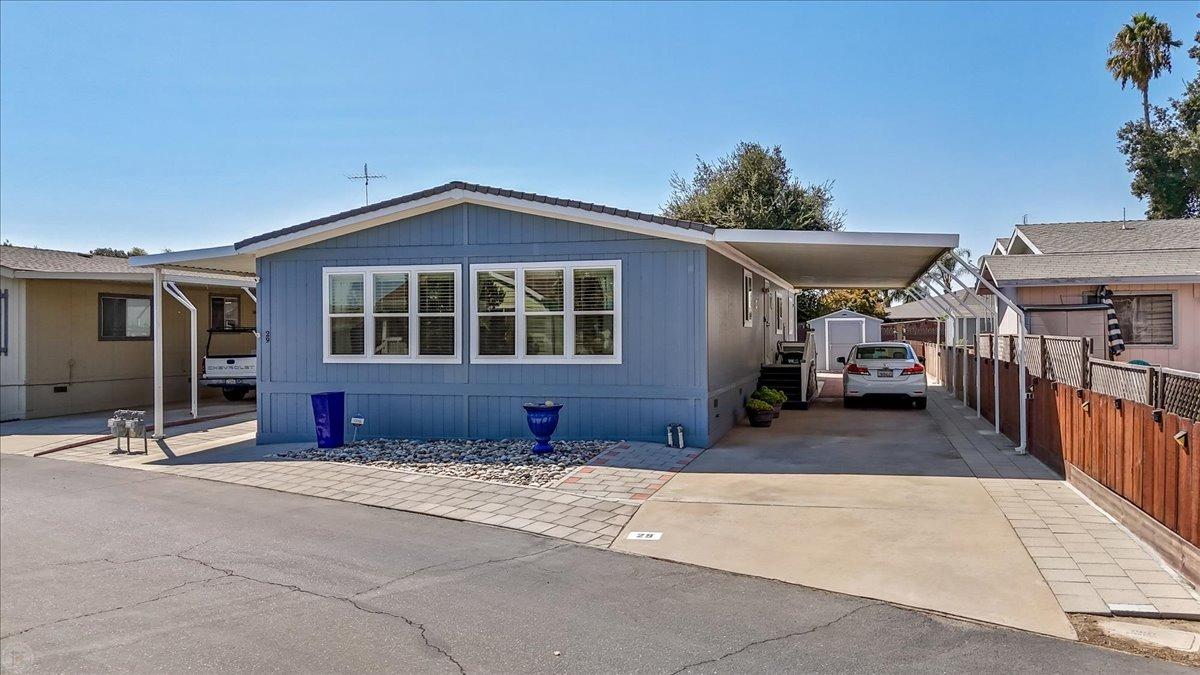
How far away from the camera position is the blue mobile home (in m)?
10.5

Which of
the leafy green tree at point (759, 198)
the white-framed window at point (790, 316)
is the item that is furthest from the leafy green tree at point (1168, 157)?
the white-framed window at point (790, 316)

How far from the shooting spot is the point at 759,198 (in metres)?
32.7

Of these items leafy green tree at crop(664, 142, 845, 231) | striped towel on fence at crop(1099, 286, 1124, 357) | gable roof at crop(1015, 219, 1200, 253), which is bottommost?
striped towel on fence at crop(1099, 286, 1124, 357)

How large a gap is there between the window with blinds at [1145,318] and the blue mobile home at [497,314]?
5365 millimetres

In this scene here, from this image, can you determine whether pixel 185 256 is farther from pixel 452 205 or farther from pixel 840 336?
pixel 840 336

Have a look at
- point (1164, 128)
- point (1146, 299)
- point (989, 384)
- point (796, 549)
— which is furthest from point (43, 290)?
point (1164, 128)

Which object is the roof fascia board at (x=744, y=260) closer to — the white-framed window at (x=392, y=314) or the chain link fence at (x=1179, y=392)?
the white-framed window at (x=392, y=314)

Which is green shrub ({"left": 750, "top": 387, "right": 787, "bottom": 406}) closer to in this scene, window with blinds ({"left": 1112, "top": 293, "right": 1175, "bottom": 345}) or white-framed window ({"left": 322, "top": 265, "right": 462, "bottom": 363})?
white-framed window ({"left": 322, "top": 265, "right": 462, "bottom": 363})

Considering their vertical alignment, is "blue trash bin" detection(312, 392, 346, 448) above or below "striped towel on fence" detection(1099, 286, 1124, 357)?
below

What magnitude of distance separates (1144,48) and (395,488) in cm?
3685

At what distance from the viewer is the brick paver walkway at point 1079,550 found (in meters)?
4.73

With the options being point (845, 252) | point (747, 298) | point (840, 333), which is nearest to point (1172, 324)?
point (845, 252)

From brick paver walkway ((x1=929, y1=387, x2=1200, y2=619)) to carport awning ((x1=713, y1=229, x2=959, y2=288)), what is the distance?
2.83 metres

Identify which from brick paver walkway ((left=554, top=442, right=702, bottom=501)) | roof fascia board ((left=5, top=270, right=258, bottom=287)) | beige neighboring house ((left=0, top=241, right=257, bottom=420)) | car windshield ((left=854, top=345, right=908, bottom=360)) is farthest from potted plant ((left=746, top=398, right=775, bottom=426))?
beige neighboring house ((left=0, top=241, right=257, bottom=420))
